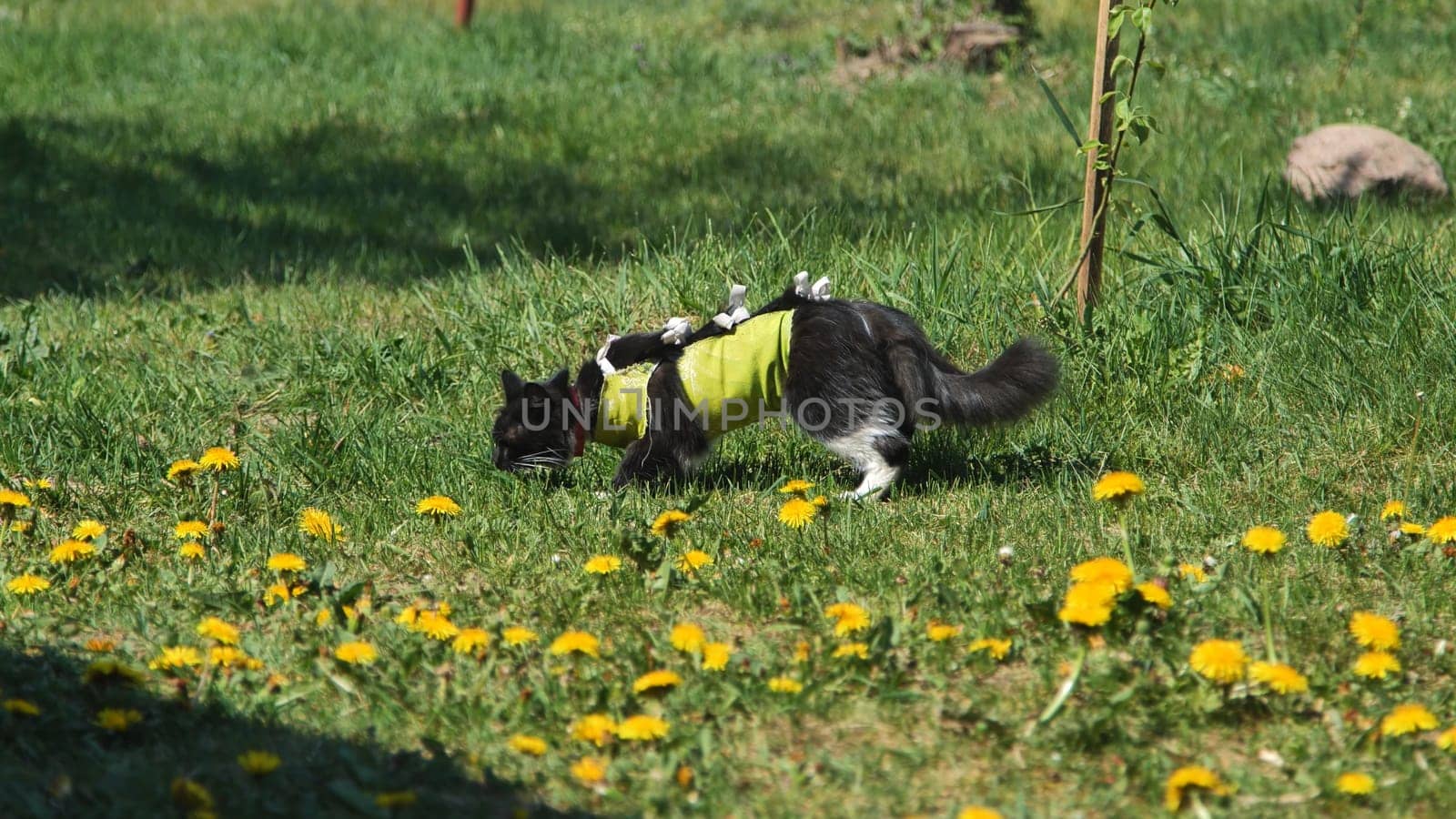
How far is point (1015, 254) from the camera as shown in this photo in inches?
228

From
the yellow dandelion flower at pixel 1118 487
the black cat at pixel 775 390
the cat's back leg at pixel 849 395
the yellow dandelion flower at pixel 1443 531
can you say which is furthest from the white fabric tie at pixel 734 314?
the yellow dandelion flower at pixel 1443 531

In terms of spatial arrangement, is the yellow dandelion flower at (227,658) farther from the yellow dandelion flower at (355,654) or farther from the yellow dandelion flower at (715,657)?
the yellow dandelion flower at (715,657)

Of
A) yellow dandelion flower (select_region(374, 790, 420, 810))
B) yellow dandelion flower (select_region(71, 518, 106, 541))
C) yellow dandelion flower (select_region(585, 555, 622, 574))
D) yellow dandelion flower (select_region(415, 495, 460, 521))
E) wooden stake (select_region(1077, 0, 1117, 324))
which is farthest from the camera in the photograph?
wooden stake (select_region(1077, 0, 1117, 324))

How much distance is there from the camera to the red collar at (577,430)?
4.63 metres

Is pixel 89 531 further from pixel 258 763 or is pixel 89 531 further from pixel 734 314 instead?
pixel 734 314

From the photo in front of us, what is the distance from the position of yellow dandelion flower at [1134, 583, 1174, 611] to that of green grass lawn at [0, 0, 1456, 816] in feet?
0.08

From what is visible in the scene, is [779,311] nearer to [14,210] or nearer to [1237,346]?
[1237,346]

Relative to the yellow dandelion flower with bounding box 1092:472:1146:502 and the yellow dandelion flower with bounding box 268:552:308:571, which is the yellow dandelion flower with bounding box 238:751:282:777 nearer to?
the yellow dandelion flower with bounding box 268:552:308:571

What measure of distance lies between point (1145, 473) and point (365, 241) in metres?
4.70

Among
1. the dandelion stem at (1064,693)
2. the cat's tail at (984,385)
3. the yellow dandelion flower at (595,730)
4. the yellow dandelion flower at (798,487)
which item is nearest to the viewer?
the yellow dandelion flower at (595,730)

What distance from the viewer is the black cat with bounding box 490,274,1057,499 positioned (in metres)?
4.30

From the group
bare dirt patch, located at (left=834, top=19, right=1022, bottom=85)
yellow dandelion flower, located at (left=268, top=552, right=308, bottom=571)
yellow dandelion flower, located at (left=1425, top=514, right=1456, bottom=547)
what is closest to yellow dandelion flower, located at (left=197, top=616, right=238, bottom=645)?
yellow dandelion flower, located at (left=268, top=552, right=308, bottom=571)

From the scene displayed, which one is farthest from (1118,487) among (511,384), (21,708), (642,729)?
(21,708)

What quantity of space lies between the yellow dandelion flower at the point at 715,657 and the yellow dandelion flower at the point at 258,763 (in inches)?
36.9
